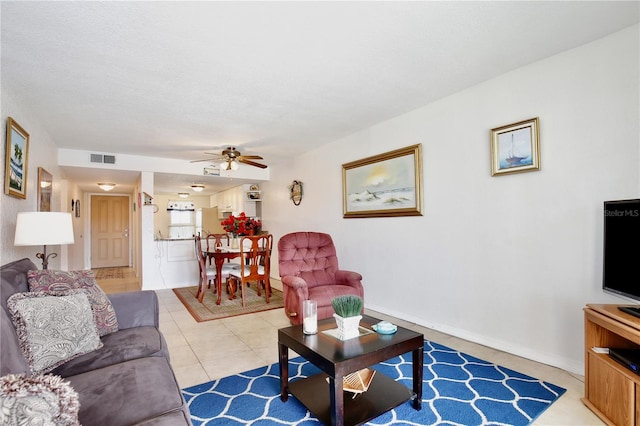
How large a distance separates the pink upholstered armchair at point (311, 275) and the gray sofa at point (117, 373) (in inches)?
54.8

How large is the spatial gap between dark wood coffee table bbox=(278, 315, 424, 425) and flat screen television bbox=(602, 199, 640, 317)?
1.16m

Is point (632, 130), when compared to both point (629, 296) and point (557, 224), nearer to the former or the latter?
point (557, 224)

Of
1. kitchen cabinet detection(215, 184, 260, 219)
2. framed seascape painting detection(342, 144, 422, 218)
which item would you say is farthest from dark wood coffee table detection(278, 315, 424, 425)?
kitchen cabinet detection(215, 184, 260, 219)

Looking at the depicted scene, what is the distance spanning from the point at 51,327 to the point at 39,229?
1.15m

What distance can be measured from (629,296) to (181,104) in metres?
3.81

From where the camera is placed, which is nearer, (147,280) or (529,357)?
(529,357)

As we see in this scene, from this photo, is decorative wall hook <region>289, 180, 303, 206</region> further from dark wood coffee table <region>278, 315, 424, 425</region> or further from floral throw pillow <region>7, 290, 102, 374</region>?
floral throw pillow <region>7, 290, 102, 374</region>

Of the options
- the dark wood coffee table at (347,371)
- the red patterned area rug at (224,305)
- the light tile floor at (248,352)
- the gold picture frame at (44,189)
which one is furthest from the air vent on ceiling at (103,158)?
the dark wood coffee table at (347,371)

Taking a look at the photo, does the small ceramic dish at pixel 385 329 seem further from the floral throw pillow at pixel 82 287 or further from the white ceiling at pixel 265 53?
the white ceiling at pixel 265 53

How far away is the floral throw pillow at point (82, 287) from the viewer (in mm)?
1879

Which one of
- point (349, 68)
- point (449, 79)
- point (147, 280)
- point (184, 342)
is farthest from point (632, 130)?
point (147, 280)

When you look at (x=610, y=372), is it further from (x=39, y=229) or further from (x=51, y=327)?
(x=39, y=229)

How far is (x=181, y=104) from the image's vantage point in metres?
3.30

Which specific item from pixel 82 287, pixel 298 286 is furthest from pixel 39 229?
pixel 298 286
